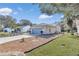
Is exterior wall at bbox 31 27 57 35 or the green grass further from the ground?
exterior wall at bbox 31 27 57 35

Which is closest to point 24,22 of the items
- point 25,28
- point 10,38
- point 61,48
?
point 25,28

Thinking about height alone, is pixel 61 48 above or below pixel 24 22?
below

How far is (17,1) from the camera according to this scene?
4.75 feet

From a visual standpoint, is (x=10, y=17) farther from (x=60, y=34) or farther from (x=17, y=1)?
(x=60, y=34)

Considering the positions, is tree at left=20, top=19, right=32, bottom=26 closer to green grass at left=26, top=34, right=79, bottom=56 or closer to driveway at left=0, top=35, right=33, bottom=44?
driveway at left=0, top=35, right=33, bottom=44

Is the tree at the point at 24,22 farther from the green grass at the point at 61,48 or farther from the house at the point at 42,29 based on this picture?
the green grass at the point at 61,48

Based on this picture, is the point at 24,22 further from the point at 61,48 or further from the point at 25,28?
the point at 61,48

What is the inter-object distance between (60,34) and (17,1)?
0.39 metres

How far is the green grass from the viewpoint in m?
1.41

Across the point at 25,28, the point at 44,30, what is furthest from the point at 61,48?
the point at 25,28

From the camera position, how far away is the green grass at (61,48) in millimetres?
1410

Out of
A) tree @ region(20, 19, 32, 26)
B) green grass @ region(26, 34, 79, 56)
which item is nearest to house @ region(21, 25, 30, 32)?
tree @ region(20, 19, 32, 26)

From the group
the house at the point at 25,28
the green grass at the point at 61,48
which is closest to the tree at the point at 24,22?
the house at the point at 25,28

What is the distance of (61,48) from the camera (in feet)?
4.66
